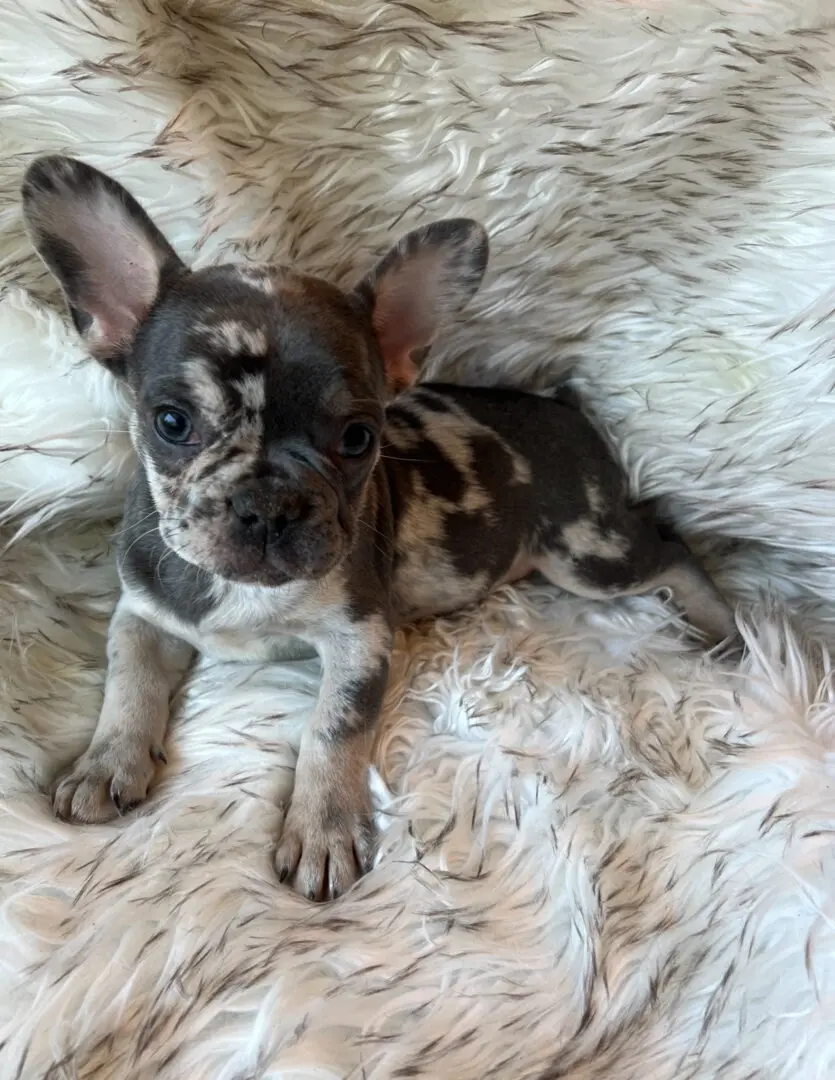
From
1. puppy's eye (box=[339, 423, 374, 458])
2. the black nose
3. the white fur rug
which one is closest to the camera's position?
the white fur rug

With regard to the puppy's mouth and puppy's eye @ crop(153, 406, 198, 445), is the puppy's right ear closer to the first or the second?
puppy's eye @ crop(153, 406, 198, 445)

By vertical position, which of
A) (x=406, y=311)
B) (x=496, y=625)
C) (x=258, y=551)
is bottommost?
(x=496, y=625)

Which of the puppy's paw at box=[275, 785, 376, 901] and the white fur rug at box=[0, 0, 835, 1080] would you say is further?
the puppy's paw at box=[275, 785, 376, 901]

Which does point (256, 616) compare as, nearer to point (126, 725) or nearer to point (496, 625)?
point (126, 725)

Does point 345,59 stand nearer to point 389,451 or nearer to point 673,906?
point 389,451

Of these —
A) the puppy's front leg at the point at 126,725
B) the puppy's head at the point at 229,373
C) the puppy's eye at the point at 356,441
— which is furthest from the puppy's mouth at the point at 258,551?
the puppy's front leg at the point at 126,725

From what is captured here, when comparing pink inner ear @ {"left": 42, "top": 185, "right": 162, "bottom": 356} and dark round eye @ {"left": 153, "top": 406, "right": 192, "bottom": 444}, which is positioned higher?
pink inner ear @ {"left": 42, "top": 185, "right": 162, "bottom": 356}

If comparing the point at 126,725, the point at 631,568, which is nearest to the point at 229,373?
the point at 126,725

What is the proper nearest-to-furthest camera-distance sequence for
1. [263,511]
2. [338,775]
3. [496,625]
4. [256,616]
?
[263,511] < [338,775] < [256,616] < [496,625]

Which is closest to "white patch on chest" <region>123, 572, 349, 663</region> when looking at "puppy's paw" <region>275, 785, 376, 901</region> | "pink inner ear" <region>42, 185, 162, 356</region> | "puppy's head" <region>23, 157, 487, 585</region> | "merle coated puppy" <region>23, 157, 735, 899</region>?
"merle coated puppy" <region>23, 157, 735, 899</region>
